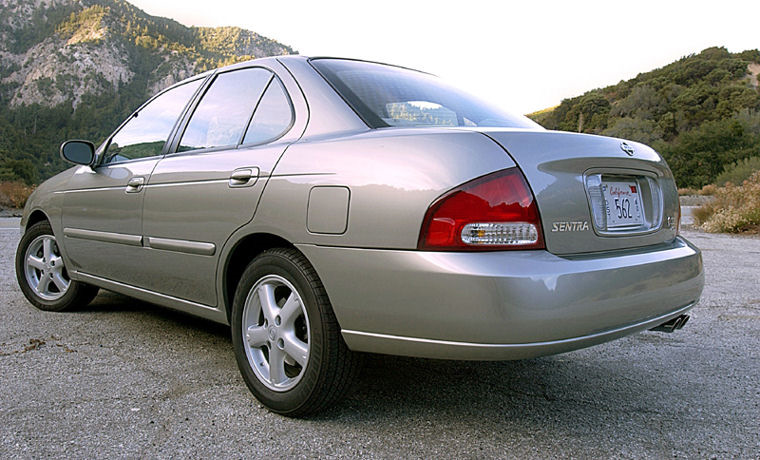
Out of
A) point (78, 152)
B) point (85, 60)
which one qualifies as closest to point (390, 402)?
point (78, 152)

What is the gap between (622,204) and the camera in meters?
2.09

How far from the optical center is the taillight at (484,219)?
1760mm

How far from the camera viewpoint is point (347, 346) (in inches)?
80.0

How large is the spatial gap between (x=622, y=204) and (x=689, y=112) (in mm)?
59331

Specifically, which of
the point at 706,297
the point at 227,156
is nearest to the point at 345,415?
the point at 227,156

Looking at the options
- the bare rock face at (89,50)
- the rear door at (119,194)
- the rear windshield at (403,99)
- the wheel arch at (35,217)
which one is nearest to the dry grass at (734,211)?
the rear windshield at (403,99)

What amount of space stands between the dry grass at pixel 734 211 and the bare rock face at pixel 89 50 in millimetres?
89253

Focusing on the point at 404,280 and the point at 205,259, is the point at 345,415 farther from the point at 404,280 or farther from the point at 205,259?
the point at 205,259

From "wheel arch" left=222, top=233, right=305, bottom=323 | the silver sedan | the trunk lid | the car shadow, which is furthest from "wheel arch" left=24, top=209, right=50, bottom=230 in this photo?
the trunk lid

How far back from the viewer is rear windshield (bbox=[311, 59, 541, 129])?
2.32m

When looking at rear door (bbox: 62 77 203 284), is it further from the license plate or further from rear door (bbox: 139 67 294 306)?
the license plate

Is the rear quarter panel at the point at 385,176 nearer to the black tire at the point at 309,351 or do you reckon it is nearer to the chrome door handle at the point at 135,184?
the black tire at the point at 309,351

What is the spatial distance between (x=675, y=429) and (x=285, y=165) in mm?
1769

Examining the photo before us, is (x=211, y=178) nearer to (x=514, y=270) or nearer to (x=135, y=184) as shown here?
(x=135, y=184)
